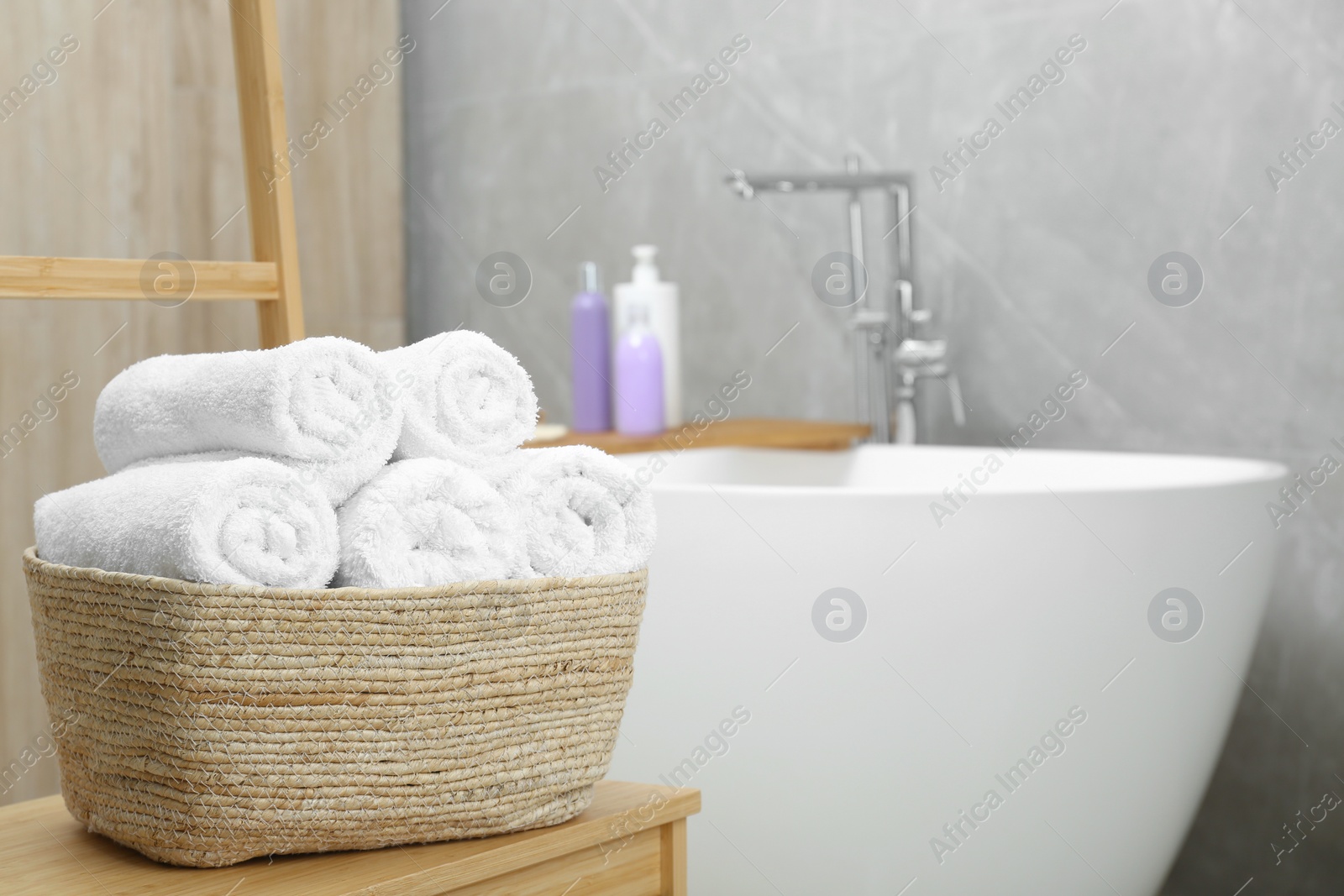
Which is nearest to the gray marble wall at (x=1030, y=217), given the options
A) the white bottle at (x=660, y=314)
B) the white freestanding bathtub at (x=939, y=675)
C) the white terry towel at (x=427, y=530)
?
the white bottle at (x=660, y=314)

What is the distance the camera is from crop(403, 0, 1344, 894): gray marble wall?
68.4 inches

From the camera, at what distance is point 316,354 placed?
2.21 feet

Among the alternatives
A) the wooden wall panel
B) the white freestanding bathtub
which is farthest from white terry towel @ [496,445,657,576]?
the wooden wall panel

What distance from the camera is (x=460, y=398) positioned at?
730 millimetres

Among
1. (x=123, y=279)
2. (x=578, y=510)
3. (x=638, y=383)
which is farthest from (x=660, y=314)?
(x=578, y=510)

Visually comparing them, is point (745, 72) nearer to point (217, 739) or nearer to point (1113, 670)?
point (1113, 670)

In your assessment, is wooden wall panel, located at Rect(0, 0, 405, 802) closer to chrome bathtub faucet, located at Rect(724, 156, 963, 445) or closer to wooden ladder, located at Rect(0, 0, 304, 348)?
chrome bathtub faucet, located at Rect(724, 156, 963, 445)

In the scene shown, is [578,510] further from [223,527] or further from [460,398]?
[223,527]

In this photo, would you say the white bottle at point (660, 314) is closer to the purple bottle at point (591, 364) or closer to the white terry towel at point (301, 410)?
the purple bottle at point (591, 364)

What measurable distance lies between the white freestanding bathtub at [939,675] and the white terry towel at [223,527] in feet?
2.50

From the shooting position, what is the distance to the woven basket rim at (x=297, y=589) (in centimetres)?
61

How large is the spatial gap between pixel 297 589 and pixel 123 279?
37cm

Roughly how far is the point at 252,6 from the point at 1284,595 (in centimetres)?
151

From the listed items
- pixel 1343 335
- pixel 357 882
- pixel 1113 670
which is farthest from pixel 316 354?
pixel 1343 335
